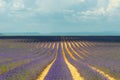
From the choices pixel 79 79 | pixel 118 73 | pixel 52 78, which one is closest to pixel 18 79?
pixel 52 78

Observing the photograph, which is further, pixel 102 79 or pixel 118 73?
pixel 118 73

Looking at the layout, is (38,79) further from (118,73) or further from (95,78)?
(118,73)

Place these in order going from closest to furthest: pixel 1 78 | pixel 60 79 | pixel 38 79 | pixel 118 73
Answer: pixel 1 78 → pixel 60 79 → pixel 38 79 → pixel 118 73

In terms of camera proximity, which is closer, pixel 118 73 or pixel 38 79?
pixel 38 79

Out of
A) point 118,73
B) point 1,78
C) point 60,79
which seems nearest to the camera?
point 1,78

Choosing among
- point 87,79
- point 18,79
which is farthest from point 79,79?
point 18,79

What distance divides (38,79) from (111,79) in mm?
4923

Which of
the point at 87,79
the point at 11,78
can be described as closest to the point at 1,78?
the point at 11,78

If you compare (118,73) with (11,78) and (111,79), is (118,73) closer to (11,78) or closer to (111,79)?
(111,79)

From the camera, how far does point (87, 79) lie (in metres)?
22.0

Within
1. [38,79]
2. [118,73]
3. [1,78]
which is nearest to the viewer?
[1,78]

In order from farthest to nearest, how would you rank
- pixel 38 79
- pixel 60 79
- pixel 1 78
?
1. pixel 38 79
2. pixel 60 79
3. pixel 1 78

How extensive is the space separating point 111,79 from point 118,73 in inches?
110

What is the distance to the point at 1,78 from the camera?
19656 millimetres
